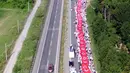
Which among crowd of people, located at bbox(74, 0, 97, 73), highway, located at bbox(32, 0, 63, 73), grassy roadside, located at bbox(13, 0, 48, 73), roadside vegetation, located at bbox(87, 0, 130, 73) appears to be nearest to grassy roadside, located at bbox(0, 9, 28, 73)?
grassy roadside, located at bbox(13, 0, 48, 73)

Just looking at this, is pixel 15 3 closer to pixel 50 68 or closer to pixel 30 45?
pixel 30 45

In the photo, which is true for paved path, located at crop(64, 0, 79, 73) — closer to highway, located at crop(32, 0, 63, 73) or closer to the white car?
the white car

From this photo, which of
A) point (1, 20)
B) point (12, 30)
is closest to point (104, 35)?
point (12, 30)

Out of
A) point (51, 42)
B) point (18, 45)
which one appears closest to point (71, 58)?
point (51, 42)

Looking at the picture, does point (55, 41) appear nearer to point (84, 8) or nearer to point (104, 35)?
point (104, 35)

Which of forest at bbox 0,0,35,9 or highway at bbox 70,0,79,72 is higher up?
forest at bbox 0,0,35,9
